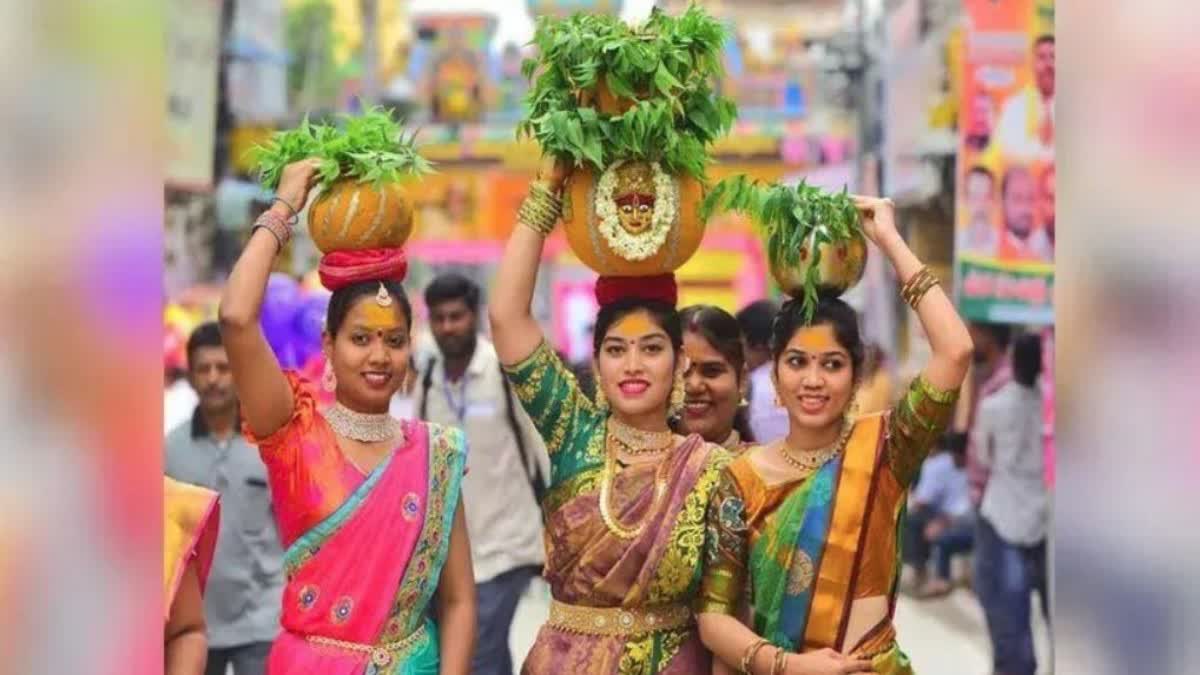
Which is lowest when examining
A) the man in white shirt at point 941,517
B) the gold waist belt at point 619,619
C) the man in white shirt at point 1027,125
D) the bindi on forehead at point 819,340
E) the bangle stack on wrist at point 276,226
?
the man in white shirt at point 941,517

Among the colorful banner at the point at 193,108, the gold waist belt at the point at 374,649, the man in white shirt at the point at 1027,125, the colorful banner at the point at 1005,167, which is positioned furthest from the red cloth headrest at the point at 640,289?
the colorful banner at the point at 193,108

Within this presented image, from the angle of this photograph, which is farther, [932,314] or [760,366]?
[760,366]

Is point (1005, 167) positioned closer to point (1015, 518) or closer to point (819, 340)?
point (1015, 518)

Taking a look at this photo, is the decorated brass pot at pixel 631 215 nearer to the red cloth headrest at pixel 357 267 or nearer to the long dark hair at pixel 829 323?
the long dark hair at pixel 829 323

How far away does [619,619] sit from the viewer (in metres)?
3.90

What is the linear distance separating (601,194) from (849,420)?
75cm

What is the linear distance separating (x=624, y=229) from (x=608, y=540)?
0.70 metres

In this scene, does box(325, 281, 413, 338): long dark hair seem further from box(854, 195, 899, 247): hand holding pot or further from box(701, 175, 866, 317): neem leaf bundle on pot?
box(854, 195, 899, 247): hand holding pot

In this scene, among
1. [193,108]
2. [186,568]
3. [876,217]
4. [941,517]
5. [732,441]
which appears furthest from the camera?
[941,517]

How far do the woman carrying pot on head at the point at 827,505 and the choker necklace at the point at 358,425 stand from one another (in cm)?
76

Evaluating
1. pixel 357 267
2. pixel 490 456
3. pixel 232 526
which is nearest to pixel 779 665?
pixel 357 267

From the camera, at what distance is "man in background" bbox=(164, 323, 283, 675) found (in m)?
6.02

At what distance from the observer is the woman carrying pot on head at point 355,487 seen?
12.5 ft

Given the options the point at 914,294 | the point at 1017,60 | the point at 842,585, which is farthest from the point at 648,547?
the point at 1017,60
